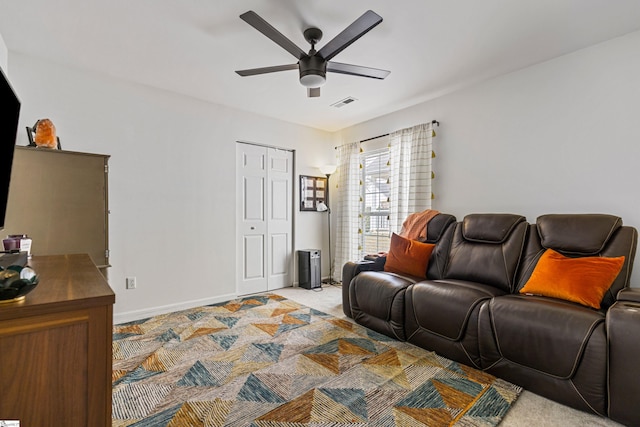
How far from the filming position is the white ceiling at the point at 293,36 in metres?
2.06

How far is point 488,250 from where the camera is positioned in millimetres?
2709

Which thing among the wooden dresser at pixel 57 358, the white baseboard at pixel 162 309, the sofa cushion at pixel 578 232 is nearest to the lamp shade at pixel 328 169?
the white baseboard at pixel 162 309

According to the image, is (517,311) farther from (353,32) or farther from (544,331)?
(353,32)

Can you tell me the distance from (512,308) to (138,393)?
2.41 m

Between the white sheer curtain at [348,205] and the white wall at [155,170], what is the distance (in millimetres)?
1371

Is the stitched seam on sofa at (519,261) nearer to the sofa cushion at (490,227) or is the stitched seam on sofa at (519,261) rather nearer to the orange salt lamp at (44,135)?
the sofa cushion at (490,227)

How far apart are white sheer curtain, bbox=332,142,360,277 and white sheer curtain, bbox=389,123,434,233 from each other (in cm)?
70

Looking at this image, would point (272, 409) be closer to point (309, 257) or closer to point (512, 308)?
point (512, 308)

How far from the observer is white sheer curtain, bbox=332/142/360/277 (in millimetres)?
4656

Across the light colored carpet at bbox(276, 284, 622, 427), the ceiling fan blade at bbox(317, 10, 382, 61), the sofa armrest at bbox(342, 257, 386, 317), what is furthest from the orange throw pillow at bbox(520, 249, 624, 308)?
the ceiling fan blade at bbox(317, 10, 382, 61)

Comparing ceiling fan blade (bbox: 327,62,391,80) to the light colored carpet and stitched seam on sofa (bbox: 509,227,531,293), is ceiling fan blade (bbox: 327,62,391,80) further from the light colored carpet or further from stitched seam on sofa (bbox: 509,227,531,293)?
the light colored carpet

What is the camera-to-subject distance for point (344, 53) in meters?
2.67

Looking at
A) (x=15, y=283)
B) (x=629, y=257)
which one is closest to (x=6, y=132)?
(x=15, y=283)

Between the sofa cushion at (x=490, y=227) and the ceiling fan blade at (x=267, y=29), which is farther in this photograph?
the sofa cushion at (x=490, y=227)
